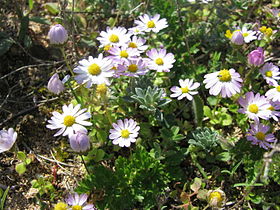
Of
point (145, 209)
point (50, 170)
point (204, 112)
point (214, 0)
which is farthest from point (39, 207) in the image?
point (214, 0)

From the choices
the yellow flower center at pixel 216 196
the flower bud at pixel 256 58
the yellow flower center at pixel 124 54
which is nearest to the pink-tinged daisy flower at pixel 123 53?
the yellow flower center at pixel 124 54

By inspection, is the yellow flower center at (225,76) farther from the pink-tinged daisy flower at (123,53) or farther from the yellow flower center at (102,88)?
the yellow flower center at (102,88)

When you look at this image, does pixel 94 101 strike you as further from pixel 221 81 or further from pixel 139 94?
pixel 221 81

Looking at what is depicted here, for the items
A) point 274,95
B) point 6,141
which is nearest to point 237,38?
point 274,95

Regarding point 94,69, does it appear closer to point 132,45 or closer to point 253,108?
point 132,45

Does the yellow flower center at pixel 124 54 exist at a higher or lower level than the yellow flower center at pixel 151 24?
lower

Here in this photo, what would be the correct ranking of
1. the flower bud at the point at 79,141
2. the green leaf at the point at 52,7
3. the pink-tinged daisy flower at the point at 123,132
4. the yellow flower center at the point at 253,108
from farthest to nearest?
1. the green leaf at the point at 52,7
2. the yellow flower center at the point at 253,108
3. the pink-tinged daisy flower at the point at 123,132
4. the flower bud at the point at 79,141
